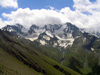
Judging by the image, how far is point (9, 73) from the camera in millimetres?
186625

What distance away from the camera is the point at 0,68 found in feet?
636

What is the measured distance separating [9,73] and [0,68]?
1346 cm

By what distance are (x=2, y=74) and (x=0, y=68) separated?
61.4ft

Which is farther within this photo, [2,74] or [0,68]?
[0,68]

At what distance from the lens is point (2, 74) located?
176500 millimetres

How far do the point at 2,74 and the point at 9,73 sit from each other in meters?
11.1
